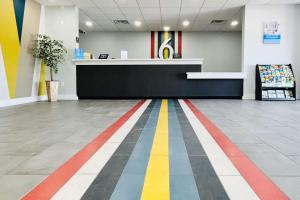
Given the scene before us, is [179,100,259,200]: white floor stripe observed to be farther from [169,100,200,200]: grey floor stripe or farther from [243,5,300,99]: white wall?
[243,5,300,99]: white wall

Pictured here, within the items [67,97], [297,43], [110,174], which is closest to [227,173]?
[110,174]

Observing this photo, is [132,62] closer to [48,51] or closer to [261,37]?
[48,51]

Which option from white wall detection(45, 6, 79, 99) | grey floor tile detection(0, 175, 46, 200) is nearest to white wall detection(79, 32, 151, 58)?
white wall detection(45, 6, 79, 99)

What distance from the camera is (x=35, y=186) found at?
1628 mm

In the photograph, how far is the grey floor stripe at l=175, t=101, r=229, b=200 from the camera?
4.95ft

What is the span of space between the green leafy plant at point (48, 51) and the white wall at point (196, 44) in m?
4.62

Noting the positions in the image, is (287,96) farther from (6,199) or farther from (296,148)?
(6,199)

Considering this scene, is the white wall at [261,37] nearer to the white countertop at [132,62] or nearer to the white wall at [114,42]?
the white countertop at [132,62]

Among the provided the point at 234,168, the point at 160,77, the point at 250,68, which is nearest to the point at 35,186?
the point at 234,168

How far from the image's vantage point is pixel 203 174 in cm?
181

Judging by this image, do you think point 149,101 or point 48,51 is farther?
point 48,51

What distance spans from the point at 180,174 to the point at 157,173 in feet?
0.50

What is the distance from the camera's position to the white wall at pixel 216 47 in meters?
13.2

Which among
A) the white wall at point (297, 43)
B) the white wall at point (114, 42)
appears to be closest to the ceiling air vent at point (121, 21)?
the white wall at point (114, 42)
